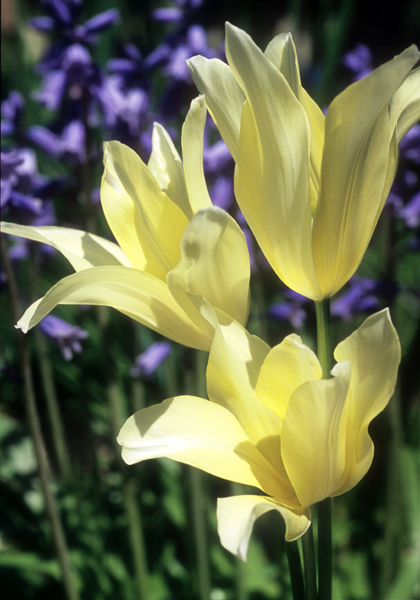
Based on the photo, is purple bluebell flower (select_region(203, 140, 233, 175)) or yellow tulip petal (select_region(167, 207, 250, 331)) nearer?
yellow tulip petal (select_region(167, 207, 250, 331))

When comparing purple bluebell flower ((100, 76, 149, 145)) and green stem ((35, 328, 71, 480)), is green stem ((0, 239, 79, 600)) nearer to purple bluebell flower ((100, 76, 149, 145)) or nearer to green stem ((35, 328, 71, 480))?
green stem ((35, 328, 71, 480))

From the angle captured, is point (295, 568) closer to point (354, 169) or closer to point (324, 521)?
point (324, 521)

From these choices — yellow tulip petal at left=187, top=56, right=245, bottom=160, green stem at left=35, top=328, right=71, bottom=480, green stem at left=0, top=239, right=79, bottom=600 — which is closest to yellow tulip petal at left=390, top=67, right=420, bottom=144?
yellow tulip petal at left=187, top=56, right=245, bottom=160

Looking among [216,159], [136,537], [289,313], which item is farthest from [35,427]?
[289,313]

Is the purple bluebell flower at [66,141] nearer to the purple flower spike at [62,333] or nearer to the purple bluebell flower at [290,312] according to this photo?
the purple flower spike at [62,333]

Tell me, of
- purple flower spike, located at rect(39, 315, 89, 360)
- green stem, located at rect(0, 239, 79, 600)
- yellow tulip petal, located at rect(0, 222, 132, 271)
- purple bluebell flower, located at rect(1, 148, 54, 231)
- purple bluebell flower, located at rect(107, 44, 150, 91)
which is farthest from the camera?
purple bluebell flower, located at rect(107, 44, 150, 91)

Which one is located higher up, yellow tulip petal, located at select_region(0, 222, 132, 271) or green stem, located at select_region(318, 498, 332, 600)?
yellow tulip petal, located at select_region(0, 222, 132, 271)

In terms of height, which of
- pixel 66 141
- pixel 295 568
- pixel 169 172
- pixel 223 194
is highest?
pixel 66 141
